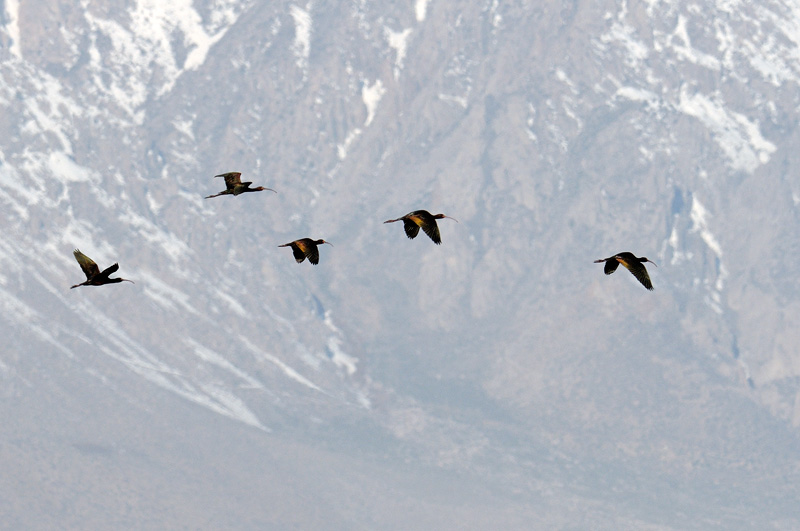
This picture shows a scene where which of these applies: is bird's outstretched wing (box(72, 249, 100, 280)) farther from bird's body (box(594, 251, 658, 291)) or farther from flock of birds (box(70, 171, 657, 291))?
bird's body (box(594, 251, 658, 291))

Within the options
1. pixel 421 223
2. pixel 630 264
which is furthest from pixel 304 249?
pixel 630 264

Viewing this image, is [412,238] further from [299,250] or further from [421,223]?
[299,250]

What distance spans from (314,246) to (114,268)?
8628 mm

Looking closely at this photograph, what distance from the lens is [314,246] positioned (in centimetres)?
7550

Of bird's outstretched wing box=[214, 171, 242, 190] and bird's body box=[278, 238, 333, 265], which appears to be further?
bird's outstretched wing box=[214, 171, 242, 190]

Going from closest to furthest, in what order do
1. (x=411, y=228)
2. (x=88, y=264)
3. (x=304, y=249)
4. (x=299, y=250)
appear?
(x=88, y=264) → (x=411, y=228) → (x=304, y=249) → (x=299, y=250)

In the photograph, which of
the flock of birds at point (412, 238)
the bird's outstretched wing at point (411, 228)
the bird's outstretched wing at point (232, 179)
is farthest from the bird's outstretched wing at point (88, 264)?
the bird's outstretched wing at point (411, 228)

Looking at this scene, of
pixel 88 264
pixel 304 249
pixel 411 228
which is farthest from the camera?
pixel 304 249

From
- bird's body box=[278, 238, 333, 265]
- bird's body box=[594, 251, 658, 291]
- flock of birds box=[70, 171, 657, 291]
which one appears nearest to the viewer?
flock of birds box=[70, 171, 657, 291]

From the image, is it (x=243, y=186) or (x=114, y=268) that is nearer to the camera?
(x=114, y=268)

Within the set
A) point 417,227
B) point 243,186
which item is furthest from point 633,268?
point 243,186

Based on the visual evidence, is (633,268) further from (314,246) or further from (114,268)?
(114,268)

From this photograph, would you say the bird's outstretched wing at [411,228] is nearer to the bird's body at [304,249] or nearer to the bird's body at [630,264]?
the bird's body at [304,249]

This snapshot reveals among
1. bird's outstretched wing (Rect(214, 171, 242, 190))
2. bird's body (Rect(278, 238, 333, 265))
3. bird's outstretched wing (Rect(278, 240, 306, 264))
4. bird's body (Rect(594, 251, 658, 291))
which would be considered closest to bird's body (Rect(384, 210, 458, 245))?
bird's body (Rect(278, 238, 333, 265))
